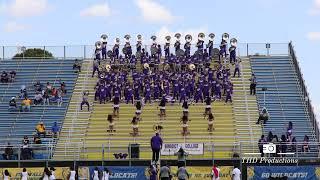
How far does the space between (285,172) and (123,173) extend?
7.03m

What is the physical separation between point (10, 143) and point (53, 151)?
2.92 meters

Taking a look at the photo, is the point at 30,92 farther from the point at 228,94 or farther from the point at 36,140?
the point at 228,94

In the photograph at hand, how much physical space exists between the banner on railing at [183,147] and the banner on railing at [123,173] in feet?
8.62

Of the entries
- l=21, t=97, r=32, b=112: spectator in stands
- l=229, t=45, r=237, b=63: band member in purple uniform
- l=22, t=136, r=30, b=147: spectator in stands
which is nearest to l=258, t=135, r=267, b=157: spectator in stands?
l=22, t=136, r=30, b=147: spectator in stands

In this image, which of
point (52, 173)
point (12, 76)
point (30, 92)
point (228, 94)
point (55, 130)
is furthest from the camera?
point (12, 76)

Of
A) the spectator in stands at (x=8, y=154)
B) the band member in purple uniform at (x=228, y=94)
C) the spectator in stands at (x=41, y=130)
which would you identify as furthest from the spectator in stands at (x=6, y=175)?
the band member in purple uniform at (x=228, y=94)

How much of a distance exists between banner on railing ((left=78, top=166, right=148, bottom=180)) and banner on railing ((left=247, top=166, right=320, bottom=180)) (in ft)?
15.2

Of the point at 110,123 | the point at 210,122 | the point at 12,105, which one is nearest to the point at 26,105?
the point at 12,105

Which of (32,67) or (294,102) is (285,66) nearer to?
(294,102)

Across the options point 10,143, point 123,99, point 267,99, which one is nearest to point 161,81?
point 123,99

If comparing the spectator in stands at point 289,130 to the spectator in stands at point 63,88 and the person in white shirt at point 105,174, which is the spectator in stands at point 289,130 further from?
the spectator in stands at point 63,88

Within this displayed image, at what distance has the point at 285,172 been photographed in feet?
144

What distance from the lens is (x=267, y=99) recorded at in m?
54.7

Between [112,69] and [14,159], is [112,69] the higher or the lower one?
the higher one
